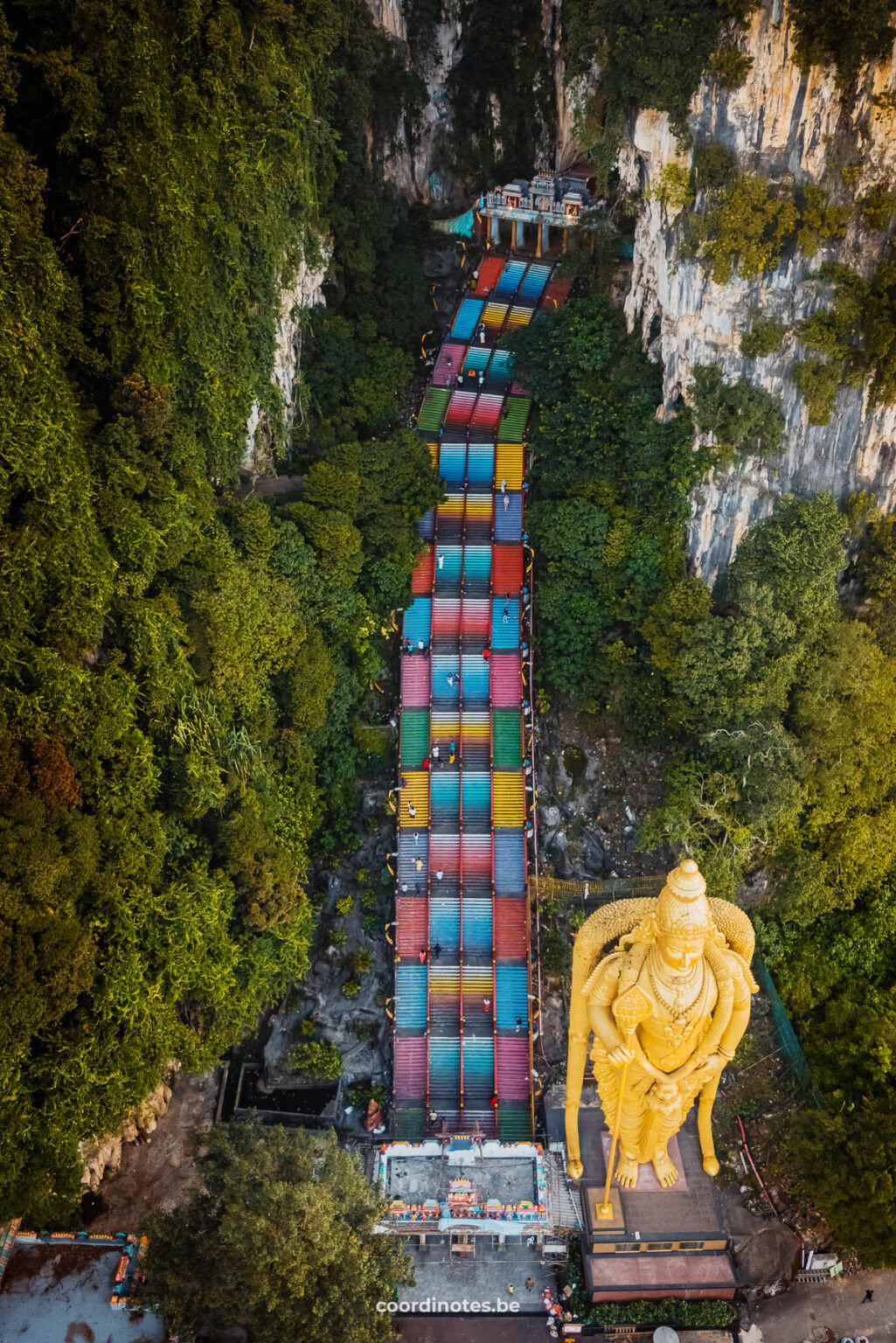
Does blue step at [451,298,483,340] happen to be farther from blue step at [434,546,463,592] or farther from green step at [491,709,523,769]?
green step at [491,709,523,769]

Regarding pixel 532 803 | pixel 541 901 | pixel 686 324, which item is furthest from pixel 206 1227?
pixel 686 324

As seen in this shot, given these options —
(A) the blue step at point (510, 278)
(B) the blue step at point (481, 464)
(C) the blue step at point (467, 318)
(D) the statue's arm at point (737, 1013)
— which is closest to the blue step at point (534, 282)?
(A) the blue step at point (510, 278)

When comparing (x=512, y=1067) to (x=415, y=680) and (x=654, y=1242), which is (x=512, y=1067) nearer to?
Answer: (x=654, y=1242)

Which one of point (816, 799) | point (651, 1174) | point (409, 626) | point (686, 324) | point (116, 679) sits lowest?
point (651, 1174)

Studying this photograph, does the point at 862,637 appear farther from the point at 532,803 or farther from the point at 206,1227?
the point at 206,1227

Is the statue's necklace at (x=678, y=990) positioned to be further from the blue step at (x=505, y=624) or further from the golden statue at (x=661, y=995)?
the blue step at (x=505, y=624)

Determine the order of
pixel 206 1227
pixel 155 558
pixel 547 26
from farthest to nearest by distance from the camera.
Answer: pixel 547 26 < pixel 155 558 < pixel 206 1227

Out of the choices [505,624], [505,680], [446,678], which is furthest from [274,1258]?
[505,624]

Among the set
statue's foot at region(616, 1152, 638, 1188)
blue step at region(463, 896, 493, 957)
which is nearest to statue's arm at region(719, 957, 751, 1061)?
statue's foot at region(616, 1152, 638, 1188)
